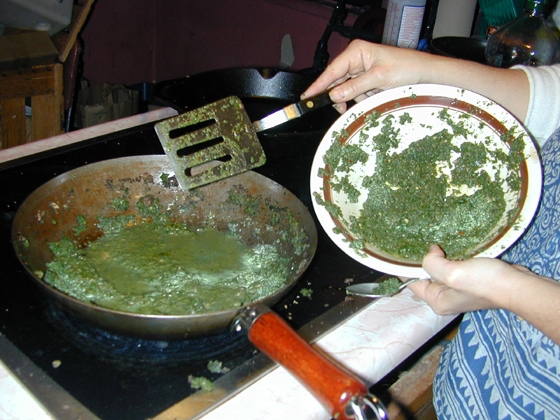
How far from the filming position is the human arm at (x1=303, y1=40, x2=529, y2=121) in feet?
2.58

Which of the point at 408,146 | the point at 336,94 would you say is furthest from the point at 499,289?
the point at 336,94

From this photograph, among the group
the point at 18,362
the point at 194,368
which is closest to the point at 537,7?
the point at 194,368

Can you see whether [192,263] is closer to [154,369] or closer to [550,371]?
[154,369]

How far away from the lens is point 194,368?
0.60m

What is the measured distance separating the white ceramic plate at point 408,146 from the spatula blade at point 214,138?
0.45 feet

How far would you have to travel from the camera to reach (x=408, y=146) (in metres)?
0.82

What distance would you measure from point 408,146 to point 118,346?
59cm

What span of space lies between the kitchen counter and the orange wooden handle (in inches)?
3.4

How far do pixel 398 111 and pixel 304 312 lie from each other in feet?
1.29

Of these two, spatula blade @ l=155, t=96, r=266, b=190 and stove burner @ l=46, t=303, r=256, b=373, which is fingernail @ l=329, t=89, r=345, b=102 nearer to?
spatula blade @ l=155, t=96, r=266, b=190

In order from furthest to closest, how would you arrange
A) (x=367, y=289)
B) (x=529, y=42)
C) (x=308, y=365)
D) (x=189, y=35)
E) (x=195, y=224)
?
(x=189, y=35)
(x=529, y=42)
(x=195, y=224)
(x=367, y=289)
(x=308, y=365)

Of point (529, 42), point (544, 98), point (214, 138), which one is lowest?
point (214, 138)

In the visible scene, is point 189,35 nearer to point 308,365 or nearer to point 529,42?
point 529,42

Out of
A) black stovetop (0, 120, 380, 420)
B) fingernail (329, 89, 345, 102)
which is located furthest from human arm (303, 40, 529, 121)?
black stovetop (0, 120, 380, 420)
